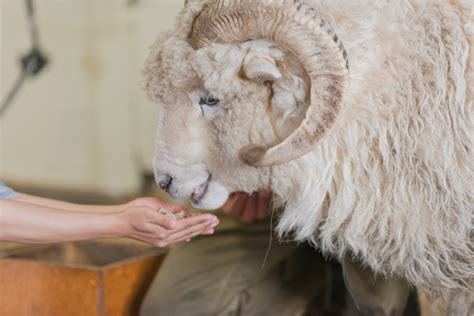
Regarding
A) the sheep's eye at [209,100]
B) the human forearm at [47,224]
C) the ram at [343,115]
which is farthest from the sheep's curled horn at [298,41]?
the human forearm at [47,224]

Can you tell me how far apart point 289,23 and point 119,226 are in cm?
58

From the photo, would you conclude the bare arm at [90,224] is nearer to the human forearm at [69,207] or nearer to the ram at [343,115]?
the human forearm at [69,207]

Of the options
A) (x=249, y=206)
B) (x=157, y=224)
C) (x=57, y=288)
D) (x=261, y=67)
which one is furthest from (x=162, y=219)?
(x=249, y=206)

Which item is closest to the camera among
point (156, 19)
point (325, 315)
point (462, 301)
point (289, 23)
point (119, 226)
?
point (289, 23)

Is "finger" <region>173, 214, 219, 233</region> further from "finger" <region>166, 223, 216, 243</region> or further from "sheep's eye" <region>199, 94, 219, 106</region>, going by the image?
"sheep's eye" <region>199, 94, 219, 106</region>

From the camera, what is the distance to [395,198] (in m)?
1.42

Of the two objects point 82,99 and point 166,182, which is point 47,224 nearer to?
point 166,182

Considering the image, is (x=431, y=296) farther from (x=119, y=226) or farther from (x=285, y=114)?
(x=119, y=226)

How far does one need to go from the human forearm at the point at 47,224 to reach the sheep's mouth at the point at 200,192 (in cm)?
27

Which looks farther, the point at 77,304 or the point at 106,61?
the point at 106,61

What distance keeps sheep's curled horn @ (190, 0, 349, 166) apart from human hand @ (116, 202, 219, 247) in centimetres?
20

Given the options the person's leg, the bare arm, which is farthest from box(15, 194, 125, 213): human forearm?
the person's leg

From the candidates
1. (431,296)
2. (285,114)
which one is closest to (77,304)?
(285,114)

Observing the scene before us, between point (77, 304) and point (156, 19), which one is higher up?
point (156, 19)
